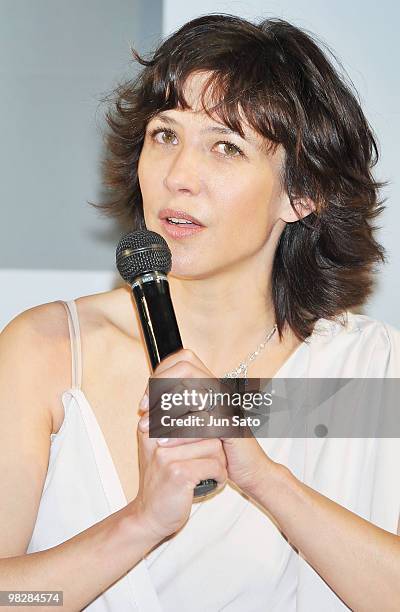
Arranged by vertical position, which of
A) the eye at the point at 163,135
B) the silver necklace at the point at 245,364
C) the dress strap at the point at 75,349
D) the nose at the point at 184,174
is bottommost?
the silver necklace at the point at 245,364

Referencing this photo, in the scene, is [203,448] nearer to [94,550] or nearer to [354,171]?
[94,550]

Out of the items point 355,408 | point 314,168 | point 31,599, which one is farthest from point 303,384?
point 31,599

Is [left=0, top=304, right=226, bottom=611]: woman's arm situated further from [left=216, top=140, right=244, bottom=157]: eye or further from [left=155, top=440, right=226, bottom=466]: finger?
[left=216, top=140, right=244, bottom=157]: eye

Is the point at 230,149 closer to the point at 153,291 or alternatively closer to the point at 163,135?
the point at 163,135

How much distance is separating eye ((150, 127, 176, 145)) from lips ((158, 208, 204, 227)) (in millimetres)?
172

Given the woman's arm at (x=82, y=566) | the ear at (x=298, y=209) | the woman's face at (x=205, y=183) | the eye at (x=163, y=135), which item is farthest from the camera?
the ear at (x=298, y=209)

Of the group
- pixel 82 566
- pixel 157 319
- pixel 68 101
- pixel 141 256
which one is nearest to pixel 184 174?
pixel 141 256

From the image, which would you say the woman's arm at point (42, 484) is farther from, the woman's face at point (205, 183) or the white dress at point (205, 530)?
the woman's face at point (205, 183)

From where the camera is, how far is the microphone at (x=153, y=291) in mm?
1167

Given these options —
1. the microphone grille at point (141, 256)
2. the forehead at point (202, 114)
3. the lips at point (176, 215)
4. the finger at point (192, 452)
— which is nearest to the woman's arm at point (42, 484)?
the finger at point (192, 452)

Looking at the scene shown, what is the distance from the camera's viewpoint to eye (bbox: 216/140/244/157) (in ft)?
5.20

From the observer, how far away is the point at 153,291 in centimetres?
121

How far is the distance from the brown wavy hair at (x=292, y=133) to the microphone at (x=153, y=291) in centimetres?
39

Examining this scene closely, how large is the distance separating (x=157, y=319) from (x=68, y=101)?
92cm
